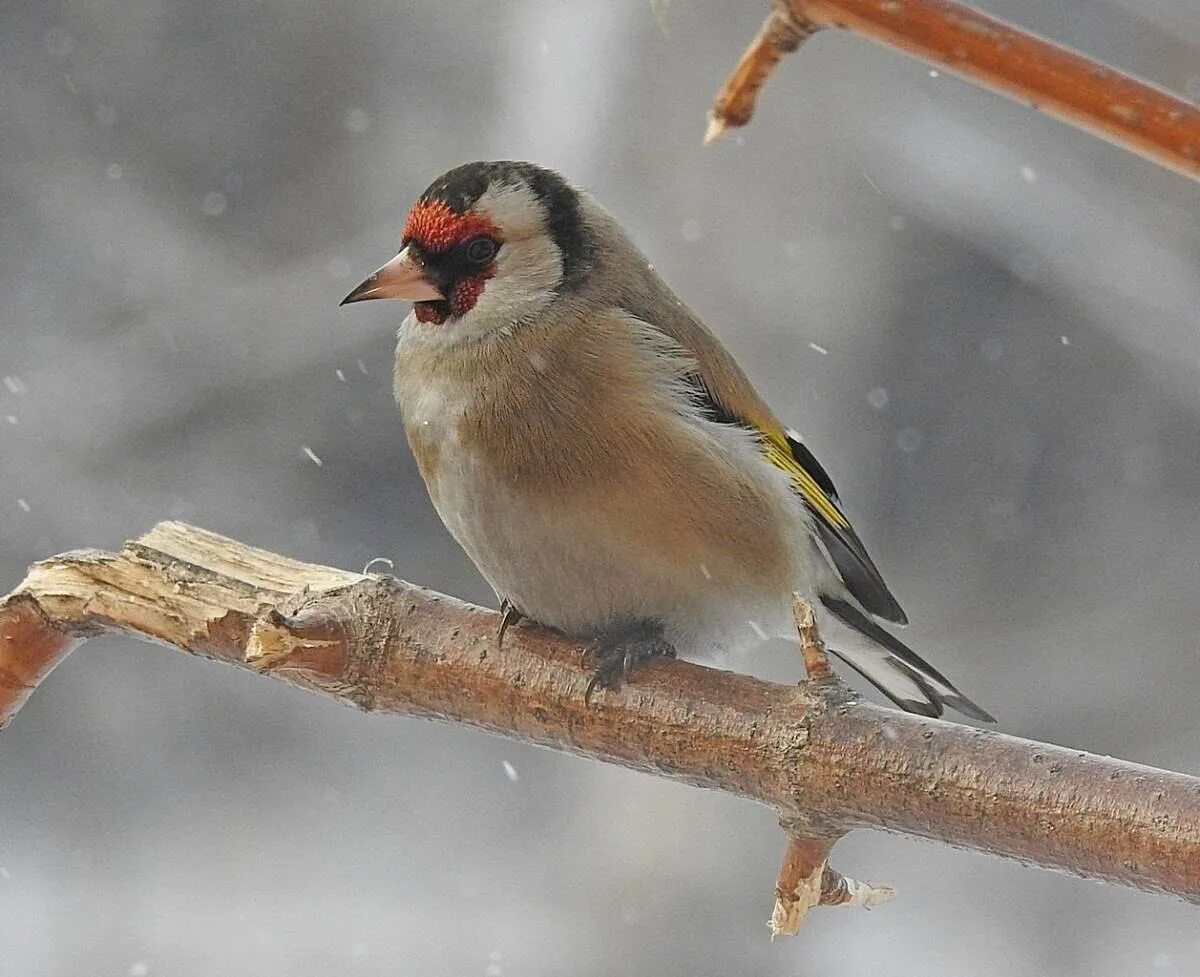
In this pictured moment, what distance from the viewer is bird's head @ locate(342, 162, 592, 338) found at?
2.20 meters

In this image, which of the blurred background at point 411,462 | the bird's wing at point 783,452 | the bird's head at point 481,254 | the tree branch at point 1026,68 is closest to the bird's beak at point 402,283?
the bird's head at point 481,254

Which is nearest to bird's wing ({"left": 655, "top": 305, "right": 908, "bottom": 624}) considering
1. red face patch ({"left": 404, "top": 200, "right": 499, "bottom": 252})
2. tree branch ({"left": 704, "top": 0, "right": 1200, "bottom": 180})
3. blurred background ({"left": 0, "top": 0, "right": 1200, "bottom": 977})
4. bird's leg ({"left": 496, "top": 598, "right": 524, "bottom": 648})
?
red face patch ({"left": 404, "top": 200, "right": 499, "bottom": 252})

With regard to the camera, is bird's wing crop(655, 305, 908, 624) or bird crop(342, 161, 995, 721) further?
bird's wing crop(655, 305, 908, 624)

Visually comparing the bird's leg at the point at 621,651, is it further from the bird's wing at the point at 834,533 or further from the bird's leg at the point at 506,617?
the bird's wing at the point at 834,533

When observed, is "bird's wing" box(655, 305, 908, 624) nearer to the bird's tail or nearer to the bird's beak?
the bird's tail

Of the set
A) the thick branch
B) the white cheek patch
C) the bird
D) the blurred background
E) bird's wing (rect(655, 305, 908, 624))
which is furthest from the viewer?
the blurred background

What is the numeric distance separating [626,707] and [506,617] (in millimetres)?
228

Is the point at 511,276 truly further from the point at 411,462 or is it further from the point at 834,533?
the point at 411,462

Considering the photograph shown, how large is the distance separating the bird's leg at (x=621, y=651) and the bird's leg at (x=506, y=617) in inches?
4.0

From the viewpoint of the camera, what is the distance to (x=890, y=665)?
→ 2449 millimetres

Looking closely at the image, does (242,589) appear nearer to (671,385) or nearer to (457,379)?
(457,379)

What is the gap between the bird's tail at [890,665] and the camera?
2.38m

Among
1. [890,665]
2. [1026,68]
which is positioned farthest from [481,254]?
[1026,68]

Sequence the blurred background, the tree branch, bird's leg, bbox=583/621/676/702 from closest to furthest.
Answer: the tree branch < bird's leg, bbox=583/621/676/702 < the blurred background
